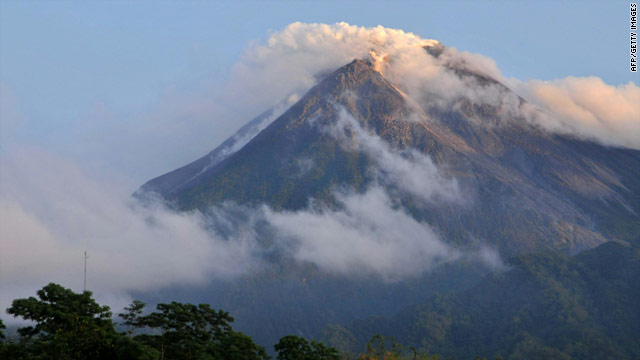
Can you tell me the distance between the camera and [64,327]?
176 ft

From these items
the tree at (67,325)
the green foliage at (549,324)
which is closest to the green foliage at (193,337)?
→ the tree at (67,325)

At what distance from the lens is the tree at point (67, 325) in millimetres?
49562

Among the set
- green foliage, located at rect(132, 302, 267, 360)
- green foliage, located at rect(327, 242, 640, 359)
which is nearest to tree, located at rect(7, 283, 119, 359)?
green foliage, located at rect(132, 302, 267, 360)

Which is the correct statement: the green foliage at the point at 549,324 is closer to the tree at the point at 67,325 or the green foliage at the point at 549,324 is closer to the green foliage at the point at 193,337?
the green foliage at the point at 193,337

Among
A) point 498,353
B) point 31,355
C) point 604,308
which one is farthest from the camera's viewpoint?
point 604,308

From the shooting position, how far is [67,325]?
176 feet

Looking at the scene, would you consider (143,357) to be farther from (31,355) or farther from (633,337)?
(633,337)

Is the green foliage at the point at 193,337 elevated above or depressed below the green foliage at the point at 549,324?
below

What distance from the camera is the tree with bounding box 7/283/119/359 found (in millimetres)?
49562

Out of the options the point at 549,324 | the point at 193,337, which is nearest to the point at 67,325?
the point at 193,337

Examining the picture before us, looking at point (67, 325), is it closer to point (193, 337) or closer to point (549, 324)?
point (193, 337)

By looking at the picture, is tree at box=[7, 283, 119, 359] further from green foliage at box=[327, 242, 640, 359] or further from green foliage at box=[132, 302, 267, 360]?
green foliage at box=[327, 242, 640, 359]

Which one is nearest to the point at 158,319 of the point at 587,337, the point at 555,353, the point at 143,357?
the point at 143,357

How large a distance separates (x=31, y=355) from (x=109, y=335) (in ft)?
19.4
